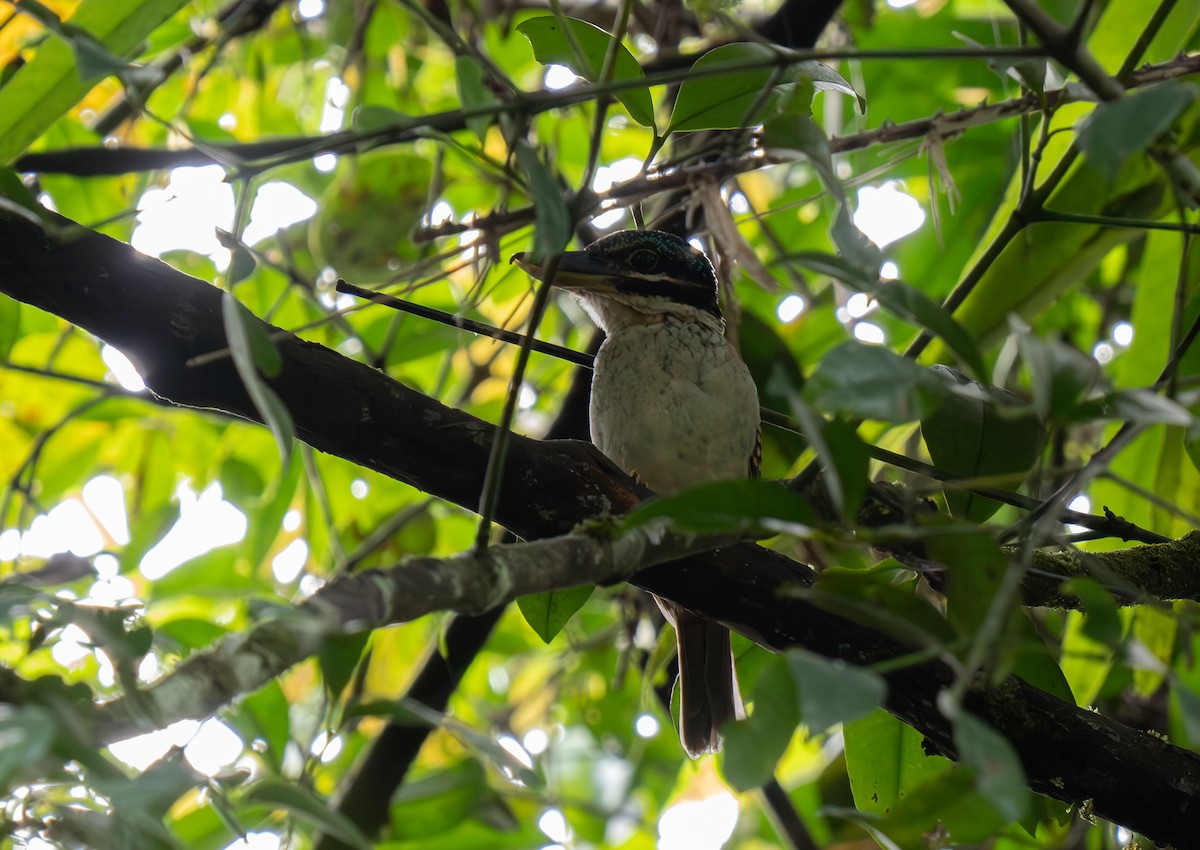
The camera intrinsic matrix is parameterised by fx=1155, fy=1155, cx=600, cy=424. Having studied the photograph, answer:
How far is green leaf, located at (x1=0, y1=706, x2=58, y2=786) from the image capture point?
0.75 m

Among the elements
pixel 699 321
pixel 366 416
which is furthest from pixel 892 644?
pixel 699 321

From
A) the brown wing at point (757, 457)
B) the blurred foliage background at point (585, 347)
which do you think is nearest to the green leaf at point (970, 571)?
the blurred foliage background at point (585, 347)

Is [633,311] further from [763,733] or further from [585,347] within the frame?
[763,733]

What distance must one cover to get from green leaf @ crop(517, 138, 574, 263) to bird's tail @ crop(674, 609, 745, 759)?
6.14 ft

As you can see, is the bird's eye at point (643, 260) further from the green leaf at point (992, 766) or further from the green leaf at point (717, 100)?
the green leaf at point (992, 766)

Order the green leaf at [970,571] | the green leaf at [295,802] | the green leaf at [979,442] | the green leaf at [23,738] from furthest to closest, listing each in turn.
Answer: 1. the green leaf at [979,442]
2. the green leaf at [970,571]
3. the green leaf at [295,802]
4. the green leaf at [23,738]

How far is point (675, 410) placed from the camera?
9.41ft

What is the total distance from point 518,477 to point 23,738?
3.92ft

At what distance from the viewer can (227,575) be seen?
3662mm

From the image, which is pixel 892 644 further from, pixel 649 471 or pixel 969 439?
pixel 649 471

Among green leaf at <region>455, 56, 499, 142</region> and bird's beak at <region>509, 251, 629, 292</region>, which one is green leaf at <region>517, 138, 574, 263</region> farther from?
bird's beak at <region>509, 251, 629, 292</region>

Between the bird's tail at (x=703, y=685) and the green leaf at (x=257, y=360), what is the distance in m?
1.88

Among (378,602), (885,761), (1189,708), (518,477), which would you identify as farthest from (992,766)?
(885,761)

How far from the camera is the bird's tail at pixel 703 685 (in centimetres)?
300
